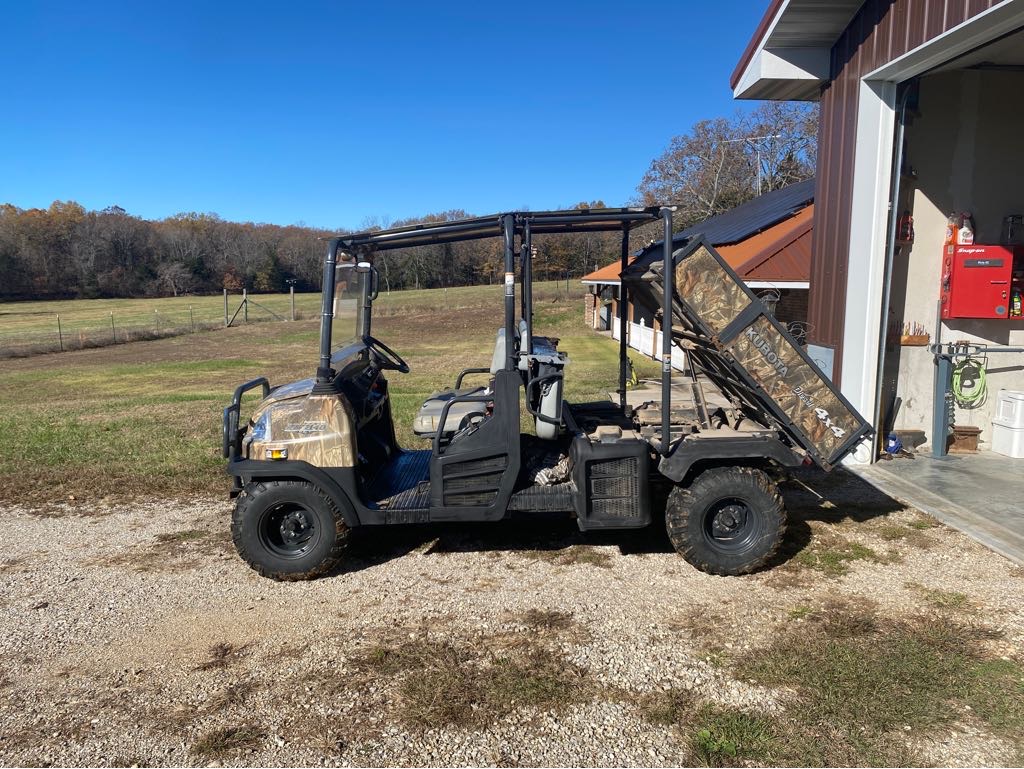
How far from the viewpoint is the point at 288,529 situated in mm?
4727

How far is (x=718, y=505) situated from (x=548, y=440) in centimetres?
126

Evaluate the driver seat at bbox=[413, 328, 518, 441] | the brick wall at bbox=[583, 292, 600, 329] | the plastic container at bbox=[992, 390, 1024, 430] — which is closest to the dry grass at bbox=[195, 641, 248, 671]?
the driver seat at bbox=[413, 328, 518, 441]

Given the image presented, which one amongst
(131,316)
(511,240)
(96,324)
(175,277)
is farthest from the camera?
(175,277)

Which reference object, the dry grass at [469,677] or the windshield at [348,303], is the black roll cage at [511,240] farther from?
the dry grass at [469,677]

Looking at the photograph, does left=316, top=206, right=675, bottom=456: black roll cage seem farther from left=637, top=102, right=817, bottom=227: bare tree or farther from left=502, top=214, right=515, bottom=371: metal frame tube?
left=637, top=102, right=817, bottom=227: bare tree

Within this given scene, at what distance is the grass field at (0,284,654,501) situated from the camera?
748 cm

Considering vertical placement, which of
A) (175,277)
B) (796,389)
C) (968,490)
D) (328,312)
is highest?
(175,277)

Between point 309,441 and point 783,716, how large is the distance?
10.4 ft

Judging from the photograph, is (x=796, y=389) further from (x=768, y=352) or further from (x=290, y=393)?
(x=290, y=393)

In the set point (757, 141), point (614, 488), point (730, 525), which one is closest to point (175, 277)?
point (757, 141)

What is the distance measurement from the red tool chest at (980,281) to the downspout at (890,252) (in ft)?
2.24

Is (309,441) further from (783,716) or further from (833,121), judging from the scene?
(833,121)

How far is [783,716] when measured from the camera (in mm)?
3143

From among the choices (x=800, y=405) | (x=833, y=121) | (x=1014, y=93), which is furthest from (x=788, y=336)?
(x=1014, y=93)
